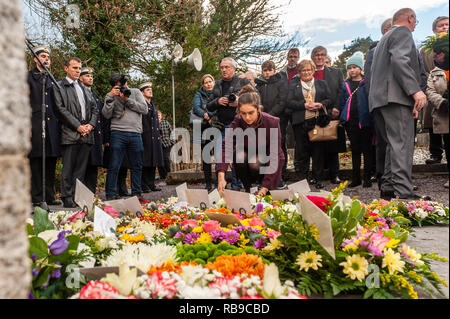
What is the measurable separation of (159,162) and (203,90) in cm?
173

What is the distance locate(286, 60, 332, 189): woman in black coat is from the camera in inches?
231

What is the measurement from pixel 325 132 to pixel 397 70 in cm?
202

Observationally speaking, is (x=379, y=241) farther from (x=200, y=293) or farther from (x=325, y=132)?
(x=325, y=132)

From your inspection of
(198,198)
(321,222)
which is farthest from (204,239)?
(198,198)

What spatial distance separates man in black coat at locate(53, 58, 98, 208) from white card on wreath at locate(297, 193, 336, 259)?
4.03m

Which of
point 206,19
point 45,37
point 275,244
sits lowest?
point 275,244

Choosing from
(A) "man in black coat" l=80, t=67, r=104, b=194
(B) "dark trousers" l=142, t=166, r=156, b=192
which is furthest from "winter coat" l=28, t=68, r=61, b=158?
(B) "dark trousers" l=142, t=166, r=156, b=192

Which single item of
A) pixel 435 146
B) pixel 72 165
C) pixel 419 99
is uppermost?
pixel 419 99

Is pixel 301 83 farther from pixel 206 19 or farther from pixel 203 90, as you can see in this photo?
pixel 206 19

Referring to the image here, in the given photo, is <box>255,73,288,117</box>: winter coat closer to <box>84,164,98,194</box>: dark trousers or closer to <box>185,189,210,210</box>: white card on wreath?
<box>84,164,98,194</box>: dark trousers

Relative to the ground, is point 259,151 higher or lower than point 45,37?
lower

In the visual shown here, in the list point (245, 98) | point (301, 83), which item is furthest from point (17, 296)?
point (301, 83)

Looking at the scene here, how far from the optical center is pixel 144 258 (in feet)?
4.61

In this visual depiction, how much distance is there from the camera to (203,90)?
651 cm
